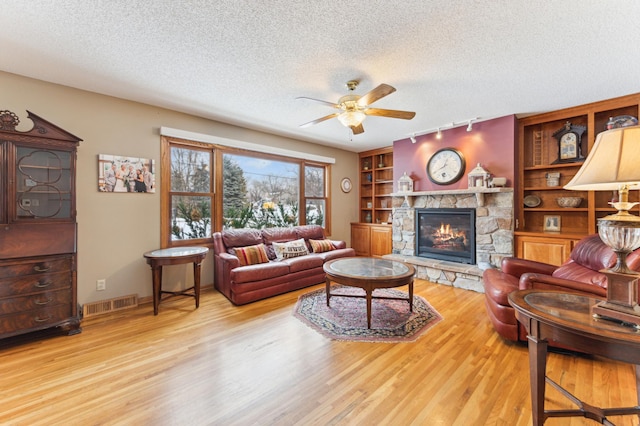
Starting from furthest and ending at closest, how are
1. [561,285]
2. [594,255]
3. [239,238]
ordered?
[239,238] → [594,255] → [561,285]

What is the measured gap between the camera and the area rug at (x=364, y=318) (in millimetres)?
2535

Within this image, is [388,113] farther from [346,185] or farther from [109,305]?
[109,305]

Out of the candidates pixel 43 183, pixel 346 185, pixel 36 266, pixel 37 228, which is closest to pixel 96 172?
pixel 43 183

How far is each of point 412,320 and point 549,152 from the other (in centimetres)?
342

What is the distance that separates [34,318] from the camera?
2.36 m

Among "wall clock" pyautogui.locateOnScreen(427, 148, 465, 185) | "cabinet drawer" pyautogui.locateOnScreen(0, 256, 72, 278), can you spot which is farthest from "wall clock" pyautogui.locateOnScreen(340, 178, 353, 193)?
"cabinet drawer" pyautogui.locateOnScreen(0, 256, 72, 278)

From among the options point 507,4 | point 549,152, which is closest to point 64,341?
point 507,4

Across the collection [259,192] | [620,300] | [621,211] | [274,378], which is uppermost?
[259,192]

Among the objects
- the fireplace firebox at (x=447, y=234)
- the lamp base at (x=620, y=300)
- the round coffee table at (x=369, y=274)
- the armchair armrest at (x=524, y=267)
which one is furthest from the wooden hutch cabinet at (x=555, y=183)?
the lamp base at (x=620, y=300)

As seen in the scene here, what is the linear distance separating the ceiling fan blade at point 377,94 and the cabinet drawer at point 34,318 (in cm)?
351

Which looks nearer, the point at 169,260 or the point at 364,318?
the point at 364,318

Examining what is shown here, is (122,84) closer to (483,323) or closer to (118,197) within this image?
(118,197)

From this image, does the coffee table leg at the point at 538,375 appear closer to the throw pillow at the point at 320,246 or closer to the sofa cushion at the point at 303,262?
the sofa cushion at the point at 303,262

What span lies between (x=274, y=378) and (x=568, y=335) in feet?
5.80
